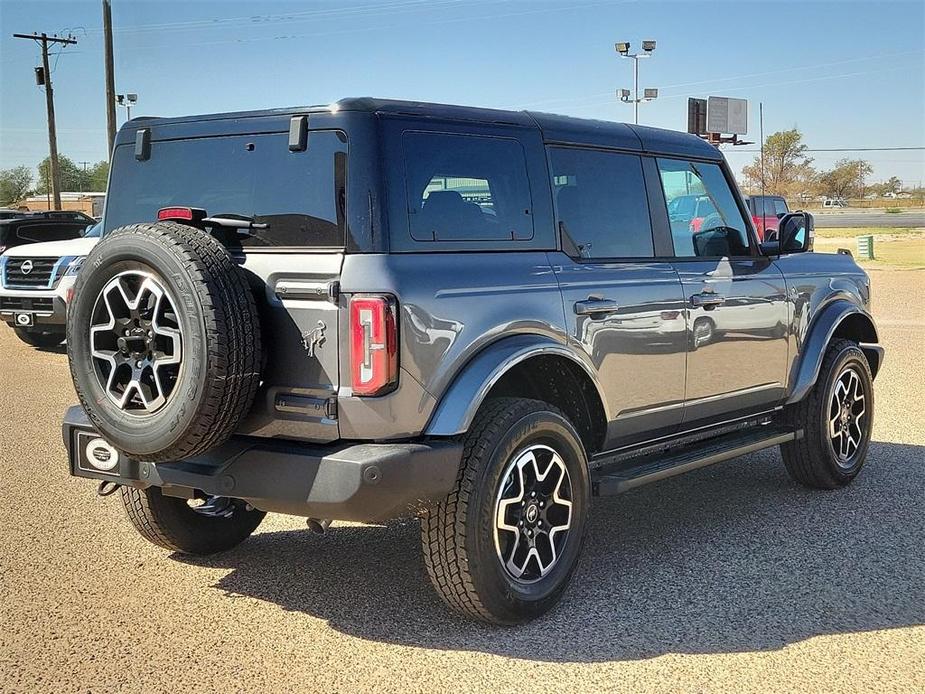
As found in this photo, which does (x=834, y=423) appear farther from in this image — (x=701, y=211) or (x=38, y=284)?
(x=38, y=284)

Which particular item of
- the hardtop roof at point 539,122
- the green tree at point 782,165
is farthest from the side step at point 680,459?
the green tree at point 782,165

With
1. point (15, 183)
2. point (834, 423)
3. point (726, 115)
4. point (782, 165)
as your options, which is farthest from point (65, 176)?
point (834, 423)

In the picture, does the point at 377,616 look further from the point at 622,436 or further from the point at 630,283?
the point at 630,283

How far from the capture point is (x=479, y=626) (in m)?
4.41

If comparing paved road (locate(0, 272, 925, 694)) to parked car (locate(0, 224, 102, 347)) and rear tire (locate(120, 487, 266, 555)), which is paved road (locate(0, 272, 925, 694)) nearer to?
rear tire (locate(120, 487, 266, 555))

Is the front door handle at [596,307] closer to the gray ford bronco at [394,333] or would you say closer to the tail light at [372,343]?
the gray ford bronco at [394,333]

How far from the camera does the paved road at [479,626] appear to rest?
3912 mm

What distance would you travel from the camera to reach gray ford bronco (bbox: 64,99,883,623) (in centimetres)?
392

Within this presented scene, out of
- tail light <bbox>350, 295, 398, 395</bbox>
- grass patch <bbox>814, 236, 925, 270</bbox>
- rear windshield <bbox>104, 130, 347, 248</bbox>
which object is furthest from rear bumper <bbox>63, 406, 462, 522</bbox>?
grass patch <bbox>814, 236, 925, 270</bbox>

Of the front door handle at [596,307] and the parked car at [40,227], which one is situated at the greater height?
the parked car at [40,227]

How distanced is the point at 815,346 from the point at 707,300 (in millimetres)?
1232

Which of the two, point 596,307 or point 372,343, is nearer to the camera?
point 372,343

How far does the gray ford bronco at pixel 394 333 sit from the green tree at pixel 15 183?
110 metres

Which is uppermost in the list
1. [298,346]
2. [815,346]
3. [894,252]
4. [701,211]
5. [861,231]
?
[701,211]
